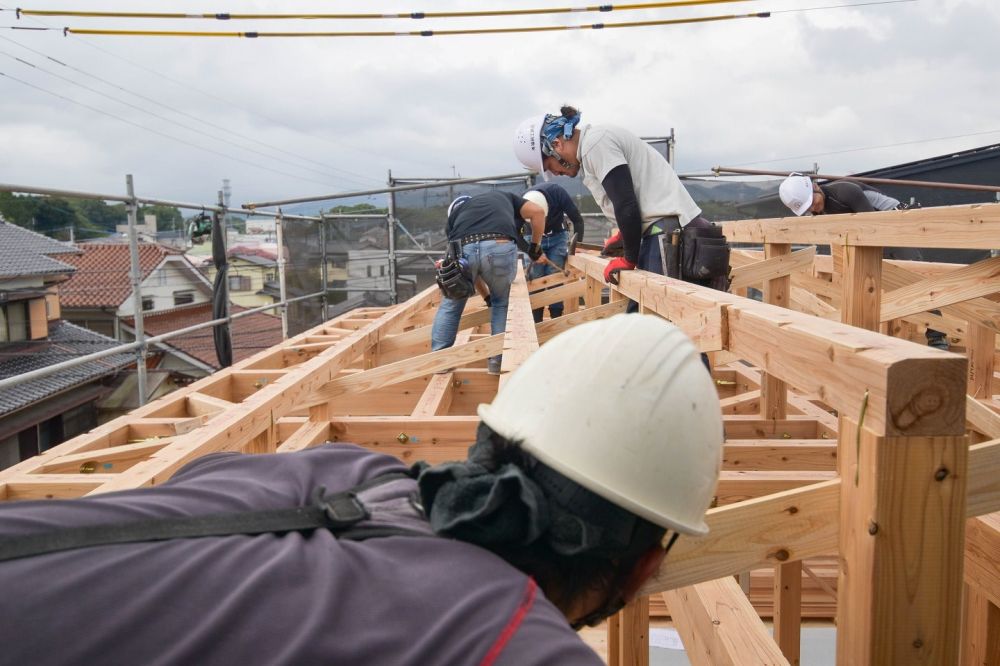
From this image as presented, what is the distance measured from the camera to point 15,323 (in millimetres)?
13062

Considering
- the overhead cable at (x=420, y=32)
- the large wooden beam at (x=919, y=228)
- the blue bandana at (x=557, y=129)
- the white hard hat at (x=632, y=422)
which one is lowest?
the white hard hat at (x=632, y=422)

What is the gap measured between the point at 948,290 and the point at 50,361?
48.4 ft

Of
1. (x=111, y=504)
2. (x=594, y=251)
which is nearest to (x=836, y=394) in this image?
(x=111, y=504)

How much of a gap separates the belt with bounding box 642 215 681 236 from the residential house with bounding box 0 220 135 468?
8.42m

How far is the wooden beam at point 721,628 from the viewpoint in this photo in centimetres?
185

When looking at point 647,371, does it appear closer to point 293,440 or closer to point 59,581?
point 59,581

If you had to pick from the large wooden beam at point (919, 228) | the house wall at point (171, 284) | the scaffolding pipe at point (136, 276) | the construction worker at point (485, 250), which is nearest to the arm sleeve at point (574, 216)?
the construction worker at point (485, 250)

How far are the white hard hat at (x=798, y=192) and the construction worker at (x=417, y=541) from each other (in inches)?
223

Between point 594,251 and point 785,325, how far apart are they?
721 cm

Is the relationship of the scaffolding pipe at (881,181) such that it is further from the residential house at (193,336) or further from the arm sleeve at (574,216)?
the residential house at (193,336)

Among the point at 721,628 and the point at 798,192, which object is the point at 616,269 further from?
the point at 798,192

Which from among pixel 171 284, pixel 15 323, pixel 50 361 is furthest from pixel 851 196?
pixel 171 284

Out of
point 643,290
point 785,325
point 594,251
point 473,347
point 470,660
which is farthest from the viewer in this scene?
point 594,251

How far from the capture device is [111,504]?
1026mm
